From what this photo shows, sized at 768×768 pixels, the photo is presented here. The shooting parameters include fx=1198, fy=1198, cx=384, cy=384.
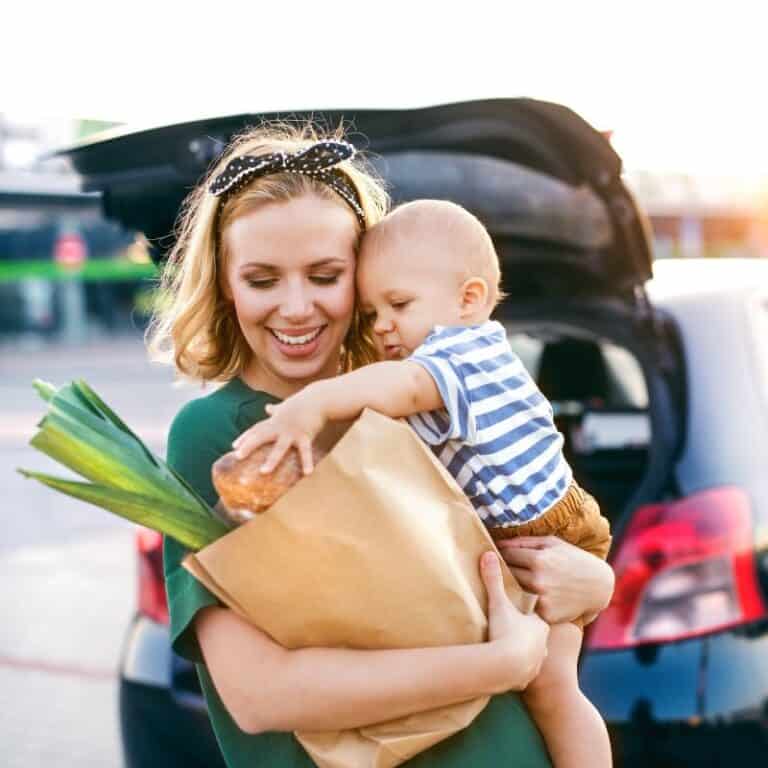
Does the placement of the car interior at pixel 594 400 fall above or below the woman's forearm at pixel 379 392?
below

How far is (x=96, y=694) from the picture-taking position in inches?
192

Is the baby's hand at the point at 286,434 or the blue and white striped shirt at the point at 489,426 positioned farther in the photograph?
the blue and white striped shirt at the point at 489,426

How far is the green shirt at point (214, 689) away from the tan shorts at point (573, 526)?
22 cm

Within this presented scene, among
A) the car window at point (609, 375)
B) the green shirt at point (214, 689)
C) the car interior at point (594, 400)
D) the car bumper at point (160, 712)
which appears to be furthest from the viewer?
the car window at point (609, 375)

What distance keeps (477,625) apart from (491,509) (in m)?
0.19

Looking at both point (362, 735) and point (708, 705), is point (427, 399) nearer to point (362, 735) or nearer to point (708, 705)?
point (362, 735)

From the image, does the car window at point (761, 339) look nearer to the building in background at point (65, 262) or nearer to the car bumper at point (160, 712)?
the car bumper at point (160, 712)

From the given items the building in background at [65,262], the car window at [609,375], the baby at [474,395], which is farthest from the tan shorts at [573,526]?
the building in background at [65,262]

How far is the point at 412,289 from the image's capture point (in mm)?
1595

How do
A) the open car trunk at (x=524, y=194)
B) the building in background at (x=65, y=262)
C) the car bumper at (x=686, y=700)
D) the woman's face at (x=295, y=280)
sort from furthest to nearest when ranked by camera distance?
the building in background at (x=65, y=262)
the car bumper at (x=686, y=700)
the open car trunk at (x=524, y=194)
the woman's face at (x=295, y=280)

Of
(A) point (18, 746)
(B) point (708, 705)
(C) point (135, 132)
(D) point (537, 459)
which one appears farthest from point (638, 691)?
(A) point (18, 746)

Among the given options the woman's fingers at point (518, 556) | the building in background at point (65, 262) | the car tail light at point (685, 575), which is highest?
the woman's fingers at point (518, 556)

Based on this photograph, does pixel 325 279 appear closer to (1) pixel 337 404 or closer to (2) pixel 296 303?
(2) pixel 296 303

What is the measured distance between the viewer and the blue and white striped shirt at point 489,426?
1.49 metres
